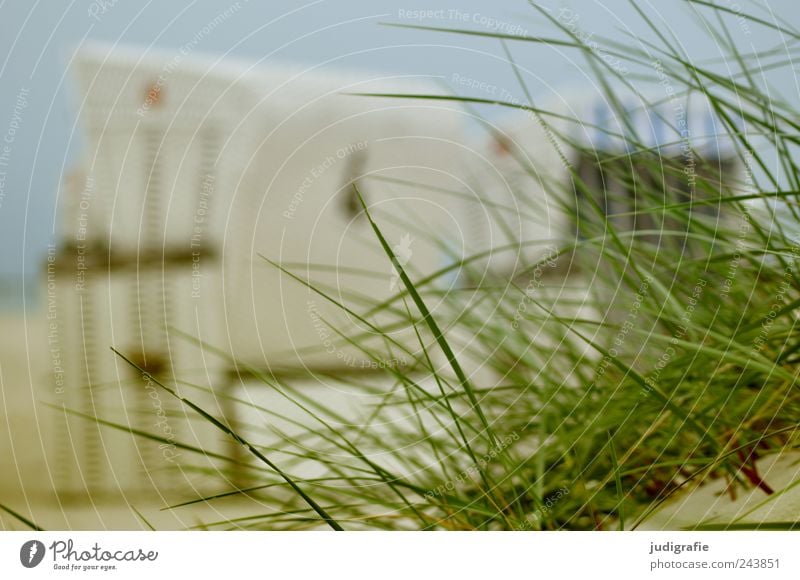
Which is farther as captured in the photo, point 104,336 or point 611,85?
point 104,336

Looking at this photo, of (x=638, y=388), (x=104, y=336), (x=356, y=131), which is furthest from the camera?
(x=356, y=131)

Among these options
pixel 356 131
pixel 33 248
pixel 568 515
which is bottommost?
pixel 568 515

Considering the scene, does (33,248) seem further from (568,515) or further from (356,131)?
(356,131)

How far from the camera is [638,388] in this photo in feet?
1.14

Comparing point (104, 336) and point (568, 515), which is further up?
point (104, 336)

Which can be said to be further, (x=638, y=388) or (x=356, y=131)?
(x=356, y=131)

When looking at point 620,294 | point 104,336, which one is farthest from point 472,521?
point 104,336

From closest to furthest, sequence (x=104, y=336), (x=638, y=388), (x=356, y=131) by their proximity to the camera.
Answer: (x=638, y=388)
(x=104, y=336)
(x=356, y=131)

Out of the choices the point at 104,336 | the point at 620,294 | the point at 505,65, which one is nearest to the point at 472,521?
the point at 620,294
